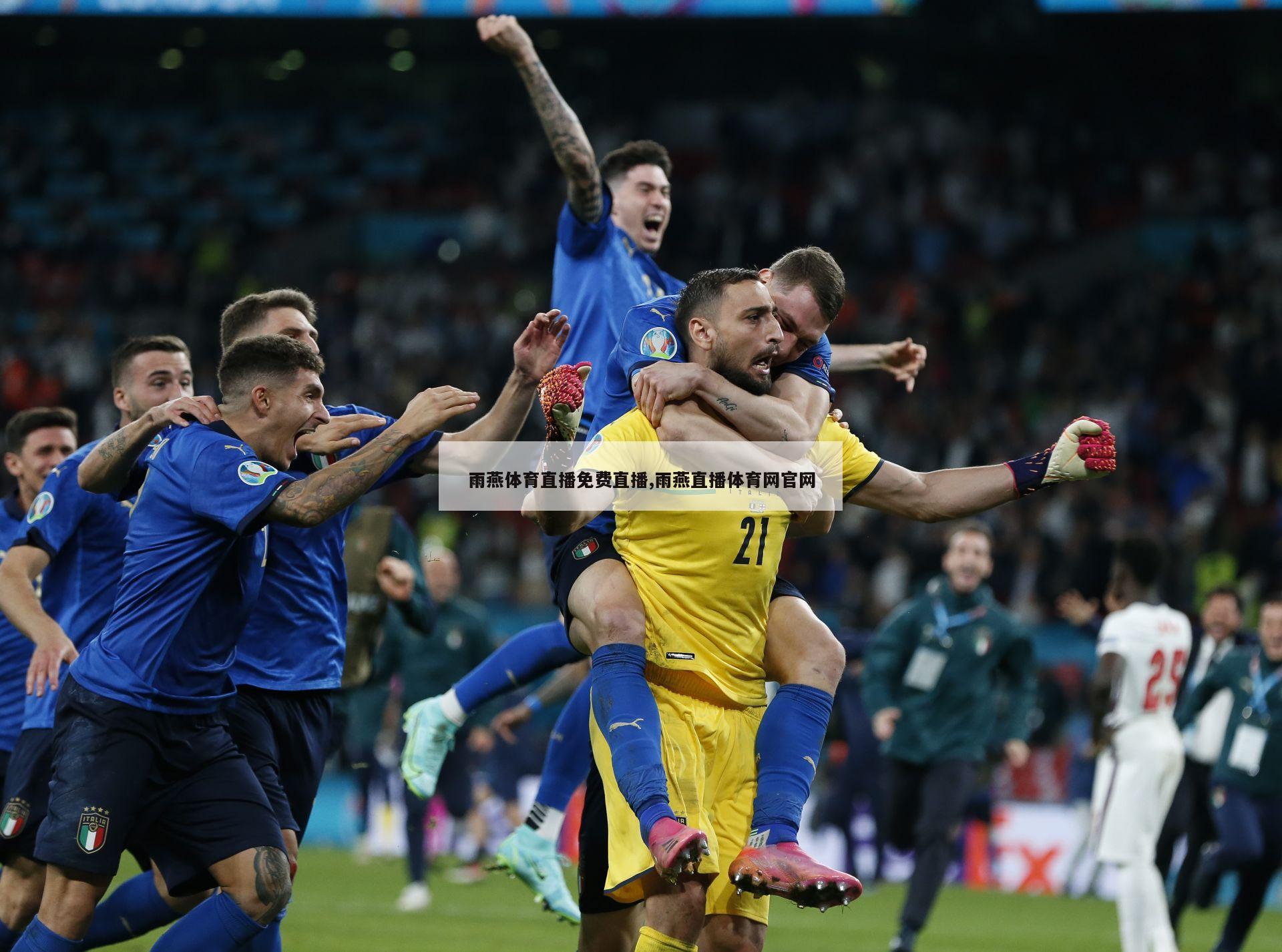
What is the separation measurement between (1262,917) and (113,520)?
11.3 metres

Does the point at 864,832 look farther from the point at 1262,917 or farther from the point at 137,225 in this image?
the point at 137,225

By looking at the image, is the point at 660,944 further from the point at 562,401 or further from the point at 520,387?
the point at 520,387

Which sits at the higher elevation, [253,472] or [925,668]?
[253,472]

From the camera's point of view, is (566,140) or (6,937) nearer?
(6,937)

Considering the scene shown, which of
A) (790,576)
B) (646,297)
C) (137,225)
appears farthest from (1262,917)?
(137,225)

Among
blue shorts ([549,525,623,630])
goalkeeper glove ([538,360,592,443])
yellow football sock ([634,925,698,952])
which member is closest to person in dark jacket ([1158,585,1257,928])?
blue shorts ([549,525,623,630])

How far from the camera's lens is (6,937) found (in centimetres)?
620

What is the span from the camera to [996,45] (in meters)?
20.8

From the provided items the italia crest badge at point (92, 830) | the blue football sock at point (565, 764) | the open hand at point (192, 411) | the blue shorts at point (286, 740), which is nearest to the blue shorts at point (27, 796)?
the blue shorts at point (286, 740)

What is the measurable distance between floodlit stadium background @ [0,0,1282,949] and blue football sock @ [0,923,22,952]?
11.8m

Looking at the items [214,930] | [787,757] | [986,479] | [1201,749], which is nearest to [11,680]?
[214,930]

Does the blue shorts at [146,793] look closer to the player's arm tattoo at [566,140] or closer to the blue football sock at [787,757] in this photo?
the blue football sock at [787,757]

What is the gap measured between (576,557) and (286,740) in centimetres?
149

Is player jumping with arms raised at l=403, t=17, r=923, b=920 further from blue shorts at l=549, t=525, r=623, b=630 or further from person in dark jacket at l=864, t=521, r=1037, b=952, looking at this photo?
person in dark jacket at l=864, t=521, r=1037, b=952
